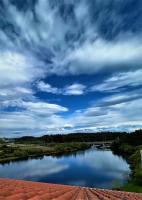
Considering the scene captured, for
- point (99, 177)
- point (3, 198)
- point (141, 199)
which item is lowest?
point (99, 177)

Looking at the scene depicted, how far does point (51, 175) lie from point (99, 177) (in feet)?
35.2

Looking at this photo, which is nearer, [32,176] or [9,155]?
[32,176]

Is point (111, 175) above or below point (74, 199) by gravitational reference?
below

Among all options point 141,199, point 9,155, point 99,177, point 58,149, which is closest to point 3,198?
point 141,199

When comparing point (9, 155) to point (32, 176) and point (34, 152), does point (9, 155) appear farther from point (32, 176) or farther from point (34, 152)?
point (32, 176)

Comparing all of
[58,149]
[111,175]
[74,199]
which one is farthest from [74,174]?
[58,149]

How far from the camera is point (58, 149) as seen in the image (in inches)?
4990

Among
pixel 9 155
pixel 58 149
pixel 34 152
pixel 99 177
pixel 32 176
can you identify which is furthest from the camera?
pixel 58 149

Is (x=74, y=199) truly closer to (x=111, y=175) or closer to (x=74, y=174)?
(x=111, y=175)

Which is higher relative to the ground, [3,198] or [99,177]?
A: [3,198]

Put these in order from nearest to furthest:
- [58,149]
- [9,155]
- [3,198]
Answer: [3,198]
[9,155]
[58,149]

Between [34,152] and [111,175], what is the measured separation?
61.3 m

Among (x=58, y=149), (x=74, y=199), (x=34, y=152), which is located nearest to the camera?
(x=74, y=199)

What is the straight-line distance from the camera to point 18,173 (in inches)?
2400
